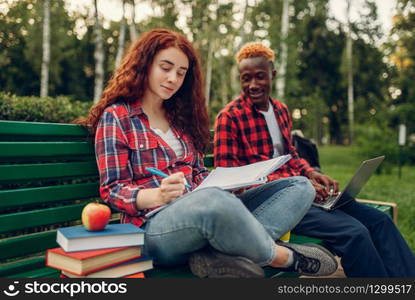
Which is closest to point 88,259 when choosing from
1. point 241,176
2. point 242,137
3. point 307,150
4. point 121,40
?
point 241,176

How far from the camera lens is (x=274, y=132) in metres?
3.20

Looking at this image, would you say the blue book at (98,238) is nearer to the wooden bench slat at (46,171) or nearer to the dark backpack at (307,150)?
the wooden bench slat at (46,171)

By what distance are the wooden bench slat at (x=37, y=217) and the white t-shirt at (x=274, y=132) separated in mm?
1447

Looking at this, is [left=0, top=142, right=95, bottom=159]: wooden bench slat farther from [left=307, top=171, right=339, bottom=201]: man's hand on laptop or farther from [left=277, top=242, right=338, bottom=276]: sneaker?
[left=307, top=171, right=339, bottom=201]: man's hand on laptop

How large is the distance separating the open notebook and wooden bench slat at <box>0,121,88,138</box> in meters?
0.68

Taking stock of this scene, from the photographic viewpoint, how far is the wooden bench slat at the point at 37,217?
194 cm

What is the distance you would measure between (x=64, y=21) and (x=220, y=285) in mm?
23708

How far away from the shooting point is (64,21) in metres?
23.2

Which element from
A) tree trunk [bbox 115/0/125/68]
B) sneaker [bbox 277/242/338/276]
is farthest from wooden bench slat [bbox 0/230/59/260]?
tree trunk [bbox 115/0/125/68]

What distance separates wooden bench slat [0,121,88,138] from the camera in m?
1.98

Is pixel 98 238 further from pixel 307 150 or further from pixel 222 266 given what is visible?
pixel 307 150

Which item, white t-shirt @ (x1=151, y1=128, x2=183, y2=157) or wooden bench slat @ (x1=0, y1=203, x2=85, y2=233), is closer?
wooden bench slat @ (x1=0, y1=203, x2=85, y2=233)

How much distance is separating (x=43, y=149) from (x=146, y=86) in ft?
2.06

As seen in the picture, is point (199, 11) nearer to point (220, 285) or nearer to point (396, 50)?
point (396, 50)
